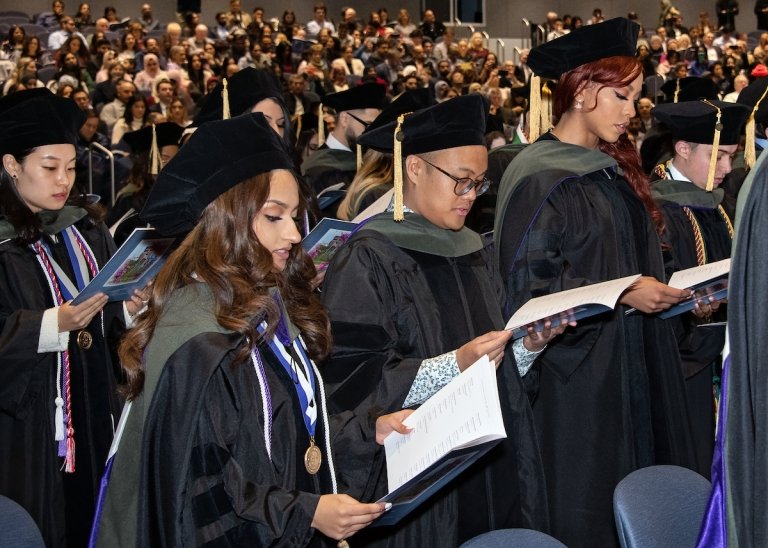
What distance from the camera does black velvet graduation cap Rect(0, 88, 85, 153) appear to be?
4297mm

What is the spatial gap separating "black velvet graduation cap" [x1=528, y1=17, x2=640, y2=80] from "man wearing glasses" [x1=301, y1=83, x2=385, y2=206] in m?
2.53

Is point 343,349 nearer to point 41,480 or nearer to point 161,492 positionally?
point 161,492

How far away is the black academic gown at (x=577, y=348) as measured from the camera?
4.09 m

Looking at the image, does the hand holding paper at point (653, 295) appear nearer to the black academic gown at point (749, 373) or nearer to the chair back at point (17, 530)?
the black academic gown at point (749, 373)

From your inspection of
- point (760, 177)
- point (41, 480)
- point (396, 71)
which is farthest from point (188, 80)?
point (760, 177)

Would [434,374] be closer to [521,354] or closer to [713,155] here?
[521,354]

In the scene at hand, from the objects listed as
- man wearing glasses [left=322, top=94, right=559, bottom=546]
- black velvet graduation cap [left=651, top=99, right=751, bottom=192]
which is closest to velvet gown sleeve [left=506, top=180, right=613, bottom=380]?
man wearing glasses [left=322, top=94, right=559, bottom=546]

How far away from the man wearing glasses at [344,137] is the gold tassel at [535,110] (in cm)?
223

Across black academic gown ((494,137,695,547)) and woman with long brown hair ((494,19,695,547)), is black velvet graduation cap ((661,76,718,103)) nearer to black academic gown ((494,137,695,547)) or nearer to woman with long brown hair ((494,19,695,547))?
woman with long brown hair ((494,19,695,547))

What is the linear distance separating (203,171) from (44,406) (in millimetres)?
2052

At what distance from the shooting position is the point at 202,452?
2480 mm

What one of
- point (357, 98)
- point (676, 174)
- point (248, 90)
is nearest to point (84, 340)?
point (248, 90)

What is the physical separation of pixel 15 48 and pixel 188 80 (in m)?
3.10

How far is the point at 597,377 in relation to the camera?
4.12 m
